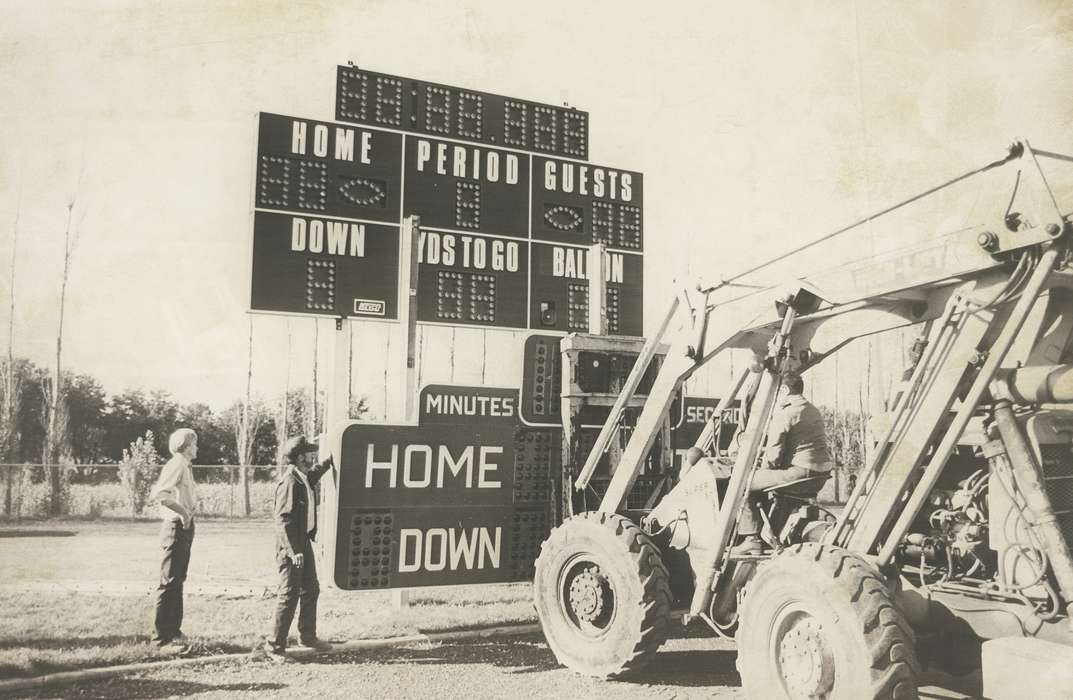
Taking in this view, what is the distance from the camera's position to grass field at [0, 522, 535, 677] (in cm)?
611

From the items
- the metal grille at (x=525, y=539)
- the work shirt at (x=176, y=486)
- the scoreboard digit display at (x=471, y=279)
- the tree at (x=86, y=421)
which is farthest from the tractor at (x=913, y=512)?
the tree at (x=86, y=421)

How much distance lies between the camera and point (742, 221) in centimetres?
888

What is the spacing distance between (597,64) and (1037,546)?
5.50 metres

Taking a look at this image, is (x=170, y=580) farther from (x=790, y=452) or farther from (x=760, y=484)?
(x=790, y=452)

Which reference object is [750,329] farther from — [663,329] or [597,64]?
[597,64]

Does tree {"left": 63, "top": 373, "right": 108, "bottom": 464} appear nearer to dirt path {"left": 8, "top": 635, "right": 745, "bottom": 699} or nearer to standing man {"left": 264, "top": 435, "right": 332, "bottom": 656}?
standing man {"left": 264, "top": 435, "right": 332, "bottom": 656}

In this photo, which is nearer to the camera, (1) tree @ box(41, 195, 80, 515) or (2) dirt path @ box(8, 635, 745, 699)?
(2) dirt path @ box(8, 635, 745, 699)

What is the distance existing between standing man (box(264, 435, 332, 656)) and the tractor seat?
11.6 ft

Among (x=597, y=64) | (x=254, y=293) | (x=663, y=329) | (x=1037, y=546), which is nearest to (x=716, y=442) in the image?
(x=663, y=329)

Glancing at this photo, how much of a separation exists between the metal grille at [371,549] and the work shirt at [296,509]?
362 mm

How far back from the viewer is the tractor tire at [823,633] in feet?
13.0

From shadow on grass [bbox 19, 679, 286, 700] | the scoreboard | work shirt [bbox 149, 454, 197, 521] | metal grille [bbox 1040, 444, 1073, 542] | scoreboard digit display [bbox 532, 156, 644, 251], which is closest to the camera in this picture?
metal grille [bbox 1040, 444, 1073, 542]

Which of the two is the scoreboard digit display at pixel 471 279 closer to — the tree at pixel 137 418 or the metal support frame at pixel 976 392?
the metal support frame at pixel 976 392

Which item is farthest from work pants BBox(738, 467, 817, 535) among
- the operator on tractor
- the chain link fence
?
the chain link fence
